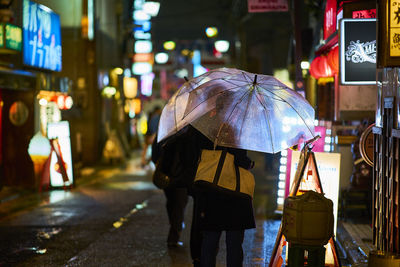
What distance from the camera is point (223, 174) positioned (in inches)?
254

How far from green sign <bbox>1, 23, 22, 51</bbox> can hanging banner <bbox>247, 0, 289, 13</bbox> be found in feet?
17.7

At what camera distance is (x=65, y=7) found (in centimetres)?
2402

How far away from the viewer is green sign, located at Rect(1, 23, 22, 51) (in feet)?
44.7

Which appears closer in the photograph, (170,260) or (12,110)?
(170,260)

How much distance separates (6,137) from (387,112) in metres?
11.9

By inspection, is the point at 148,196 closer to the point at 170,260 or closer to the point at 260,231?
the point at 260,231

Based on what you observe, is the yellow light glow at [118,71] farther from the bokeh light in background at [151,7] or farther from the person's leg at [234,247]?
the person's leg at [234,247]

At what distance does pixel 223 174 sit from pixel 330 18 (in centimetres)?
A: 732

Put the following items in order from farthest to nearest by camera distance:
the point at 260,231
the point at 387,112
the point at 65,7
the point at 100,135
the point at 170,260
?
the point at 100,135, the point at 65,7, the point at 260,231, the point at 170,260, the point at 387,112

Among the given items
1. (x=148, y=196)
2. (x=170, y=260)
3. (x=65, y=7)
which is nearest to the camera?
(x=170, y=260)

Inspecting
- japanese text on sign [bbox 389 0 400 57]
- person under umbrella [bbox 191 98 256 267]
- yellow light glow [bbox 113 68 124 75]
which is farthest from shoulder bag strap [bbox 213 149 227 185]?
yellow light glow [bbox 113 68 124 75]

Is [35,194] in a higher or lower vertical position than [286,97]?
lower

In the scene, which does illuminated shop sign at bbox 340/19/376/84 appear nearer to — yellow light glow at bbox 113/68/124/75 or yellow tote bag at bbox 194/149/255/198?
yellow tote bag at bbox 194/149/255/198

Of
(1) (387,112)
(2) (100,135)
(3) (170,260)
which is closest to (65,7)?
(2) (100,135)
